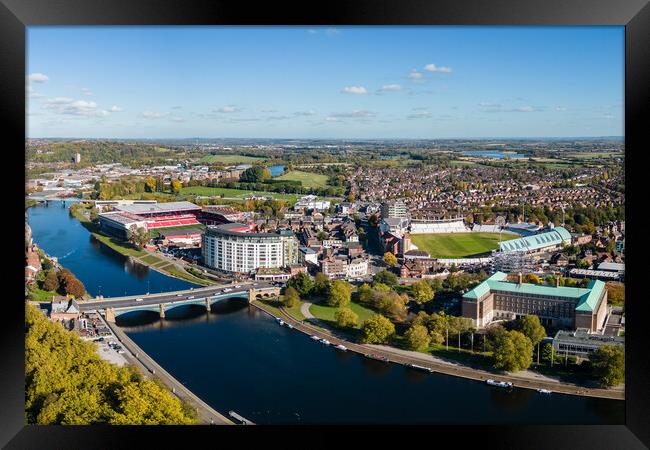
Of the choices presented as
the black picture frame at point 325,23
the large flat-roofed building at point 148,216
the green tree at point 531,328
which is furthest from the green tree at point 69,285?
the green tree at point 531,328

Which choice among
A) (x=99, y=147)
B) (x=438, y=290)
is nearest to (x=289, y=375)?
(x=438, y=290)

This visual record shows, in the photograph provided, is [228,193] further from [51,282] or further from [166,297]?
[51,282]

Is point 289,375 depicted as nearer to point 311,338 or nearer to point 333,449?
point 311,338

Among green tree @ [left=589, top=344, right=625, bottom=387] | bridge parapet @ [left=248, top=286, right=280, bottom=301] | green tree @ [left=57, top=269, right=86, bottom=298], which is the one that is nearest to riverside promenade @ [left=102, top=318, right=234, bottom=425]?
green tree @ [left=57, top=269, right=86, bottom=298]

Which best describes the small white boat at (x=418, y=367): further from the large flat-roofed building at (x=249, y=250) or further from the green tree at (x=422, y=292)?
the large flat-roofed building at (x=249, y=250)

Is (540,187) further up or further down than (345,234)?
further up
